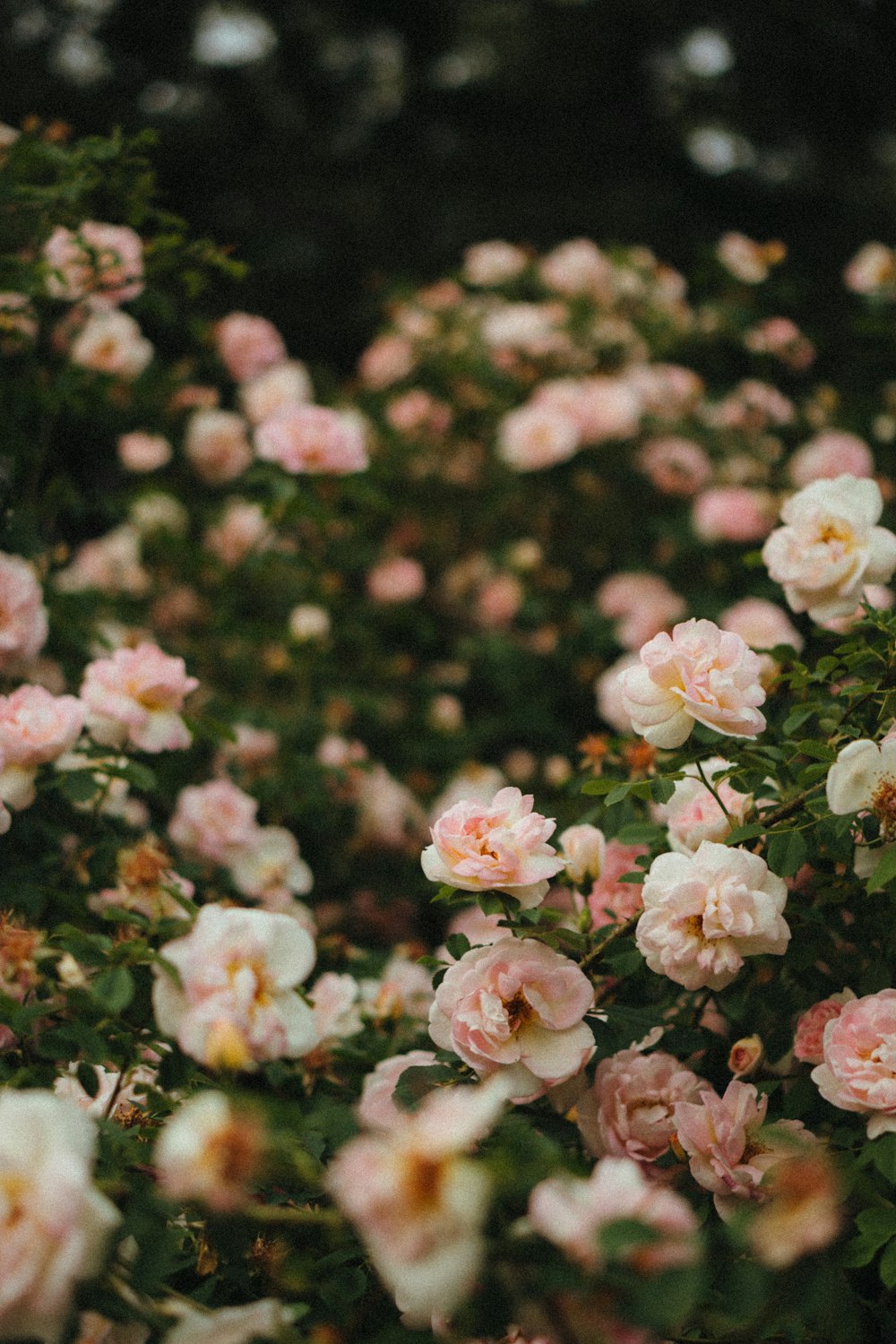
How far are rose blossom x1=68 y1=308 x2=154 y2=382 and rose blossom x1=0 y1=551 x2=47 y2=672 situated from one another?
2.63 feet

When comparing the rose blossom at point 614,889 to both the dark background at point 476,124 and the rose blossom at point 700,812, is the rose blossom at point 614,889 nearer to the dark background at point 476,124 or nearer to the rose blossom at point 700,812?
the rose blossom at point 700,812

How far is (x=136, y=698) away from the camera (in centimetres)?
142

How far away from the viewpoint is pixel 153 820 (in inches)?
77.4

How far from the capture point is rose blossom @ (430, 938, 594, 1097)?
987 mm

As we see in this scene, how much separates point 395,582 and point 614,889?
174 cm

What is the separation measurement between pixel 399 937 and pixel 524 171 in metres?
3.67

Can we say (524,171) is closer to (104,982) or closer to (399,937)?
(399,937)

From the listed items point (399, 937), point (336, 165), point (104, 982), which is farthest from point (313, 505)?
point (336, 165)

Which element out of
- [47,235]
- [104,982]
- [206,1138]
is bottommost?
[104,982]

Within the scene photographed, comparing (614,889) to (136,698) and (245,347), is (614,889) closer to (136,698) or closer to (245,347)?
(136,698)

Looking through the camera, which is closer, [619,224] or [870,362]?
[870,362]

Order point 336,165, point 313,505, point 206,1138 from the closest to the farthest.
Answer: point 206,1138, point 313,505, point 336,165

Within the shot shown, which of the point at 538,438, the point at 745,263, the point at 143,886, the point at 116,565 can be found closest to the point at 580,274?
the point at 745,263

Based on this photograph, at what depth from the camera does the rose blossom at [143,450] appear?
2701 millimetres
